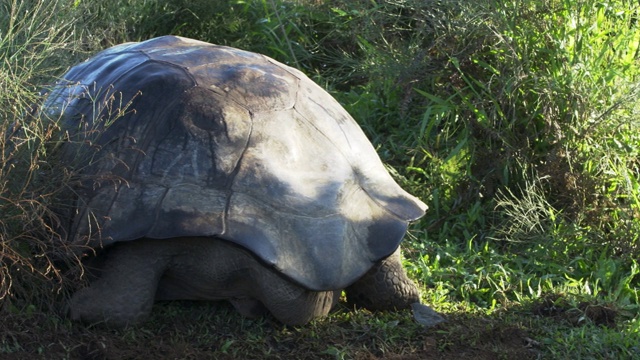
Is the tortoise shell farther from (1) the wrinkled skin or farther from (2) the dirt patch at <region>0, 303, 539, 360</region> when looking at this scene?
(2) the dirt patch at <region>0, 303, 539, 360</region>

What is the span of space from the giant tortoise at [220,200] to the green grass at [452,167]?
15 centimetres

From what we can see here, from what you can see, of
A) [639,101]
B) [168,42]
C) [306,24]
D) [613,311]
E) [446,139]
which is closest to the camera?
[613,311]

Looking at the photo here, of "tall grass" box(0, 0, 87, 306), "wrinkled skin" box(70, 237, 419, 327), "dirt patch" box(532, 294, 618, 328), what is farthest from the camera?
"dirt patch" box(532, 294, 618, 328)

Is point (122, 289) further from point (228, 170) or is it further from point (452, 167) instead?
point (452, 167)

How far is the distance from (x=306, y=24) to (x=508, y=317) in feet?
11.0

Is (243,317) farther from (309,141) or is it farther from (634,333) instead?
(634,333)

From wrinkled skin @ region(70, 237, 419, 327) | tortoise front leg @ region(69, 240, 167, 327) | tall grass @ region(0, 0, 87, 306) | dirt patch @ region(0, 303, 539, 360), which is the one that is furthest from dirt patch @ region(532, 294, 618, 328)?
tall grass @ region(0, 0, 87, 306)

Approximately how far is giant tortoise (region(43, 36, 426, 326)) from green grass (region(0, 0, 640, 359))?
0.48 feet

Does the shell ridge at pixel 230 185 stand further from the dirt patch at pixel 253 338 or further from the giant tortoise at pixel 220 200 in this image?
the dirt patch at pixel 253 338

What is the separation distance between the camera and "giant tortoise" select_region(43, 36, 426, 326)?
380 centimetres

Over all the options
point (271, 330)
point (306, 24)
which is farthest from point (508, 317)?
point (306, 24)

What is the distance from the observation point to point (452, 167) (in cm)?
550

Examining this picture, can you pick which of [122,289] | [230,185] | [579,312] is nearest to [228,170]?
[230,185]

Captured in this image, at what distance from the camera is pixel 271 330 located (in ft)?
13.3
